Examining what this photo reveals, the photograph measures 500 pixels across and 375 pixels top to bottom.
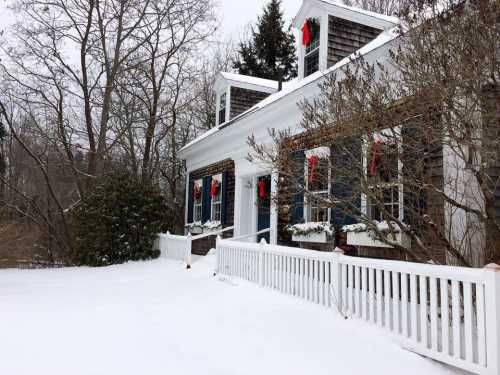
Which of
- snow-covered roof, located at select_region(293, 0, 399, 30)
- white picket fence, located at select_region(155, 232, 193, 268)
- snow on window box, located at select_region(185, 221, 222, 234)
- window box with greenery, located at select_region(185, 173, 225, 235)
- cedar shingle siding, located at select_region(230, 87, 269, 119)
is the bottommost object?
white picket fence, located at select_region(155, 232, 193, 268)

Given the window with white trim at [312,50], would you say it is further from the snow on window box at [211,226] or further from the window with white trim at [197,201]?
the window with white trim at [197,201]

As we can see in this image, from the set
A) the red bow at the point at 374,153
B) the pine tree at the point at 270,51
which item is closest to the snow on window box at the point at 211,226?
the red bow at the point at 374,153

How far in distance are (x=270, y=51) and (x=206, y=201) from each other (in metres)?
13.0

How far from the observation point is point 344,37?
8492mm

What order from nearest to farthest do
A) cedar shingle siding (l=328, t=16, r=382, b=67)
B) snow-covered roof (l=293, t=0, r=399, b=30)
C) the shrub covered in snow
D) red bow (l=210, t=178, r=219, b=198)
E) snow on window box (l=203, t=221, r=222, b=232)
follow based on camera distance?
snow-covered roof (l=293, t=0, r=399, b=30)
cedar shingle siding (l=328, t=16, r=382, b=67)
the shrub covered in snow
snow on window box (l=203, t=221, r=222, b=232)
red bow (l=210, t=178, r=219, b=198)

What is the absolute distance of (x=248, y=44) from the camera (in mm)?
23453

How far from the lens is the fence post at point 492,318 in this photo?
9.20 ft

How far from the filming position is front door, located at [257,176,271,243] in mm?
9757

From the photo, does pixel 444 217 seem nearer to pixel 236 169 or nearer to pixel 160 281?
pixel 160 281

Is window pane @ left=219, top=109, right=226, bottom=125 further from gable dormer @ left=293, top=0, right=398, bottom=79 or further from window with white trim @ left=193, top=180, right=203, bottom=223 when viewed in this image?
gable dormer @ left=293, top=0, right=398, bottom=79

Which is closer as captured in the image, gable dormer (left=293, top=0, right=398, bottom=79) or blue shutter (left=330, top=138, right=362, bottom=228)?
blue shutter (left=330, top=138, right=362, bottom=228)

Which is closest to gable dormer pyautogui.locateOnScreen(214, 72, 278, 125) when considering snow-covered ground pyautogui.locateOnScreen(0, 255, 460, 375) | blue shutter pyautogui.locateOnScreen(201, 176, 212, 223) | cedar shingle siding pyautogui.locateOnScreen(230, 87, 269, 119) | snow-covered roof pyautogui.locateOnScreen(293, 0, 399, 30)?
cedar shingle siding pyautogui.locateOnScreen(230, 87, 269, 119)

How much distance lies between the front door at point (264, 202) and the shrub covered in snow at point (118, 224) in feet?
10.1

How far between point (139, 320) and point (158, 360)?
136 cm
